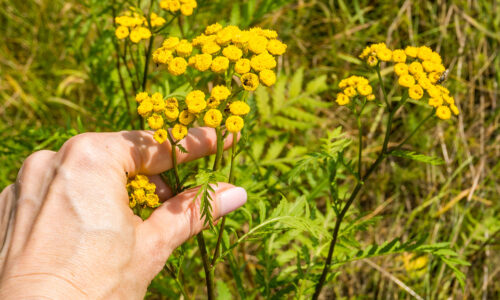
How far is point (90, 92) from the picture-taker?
5.26m

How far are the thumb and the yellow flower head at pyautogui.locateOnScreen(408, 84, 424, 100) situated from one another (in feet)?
3.37

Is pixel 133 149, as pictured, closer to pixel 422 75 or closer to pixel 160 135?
pixel 160 135

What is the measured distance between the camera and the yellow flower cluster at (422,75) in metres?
2.04

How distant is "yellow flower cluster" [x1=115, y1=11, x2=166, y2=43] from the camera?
8.91ft

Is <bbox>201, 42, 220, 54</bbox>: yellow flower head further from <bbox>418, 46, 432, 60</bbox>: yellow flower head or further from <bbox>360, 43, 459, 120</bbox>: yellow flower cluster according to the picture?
<bbox>418, 46, 432, 60</bbox>: yellow flower head

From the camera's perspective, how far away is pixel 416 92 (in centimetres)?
204

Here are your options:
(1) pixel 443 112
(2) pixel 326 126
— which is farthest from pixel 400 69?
(2) pixel 326 126

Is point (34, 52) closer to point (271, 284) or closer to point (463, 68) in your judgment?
point (271, 284)

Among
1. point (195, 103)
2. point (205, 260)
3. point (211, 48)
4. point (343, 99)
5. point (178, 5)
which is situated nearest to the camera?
point (195, 103)

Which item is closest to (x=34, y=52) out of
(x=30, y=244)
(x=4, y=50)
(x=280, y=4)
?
(x=4, y=50)

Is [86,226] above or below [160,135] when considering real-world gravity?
below

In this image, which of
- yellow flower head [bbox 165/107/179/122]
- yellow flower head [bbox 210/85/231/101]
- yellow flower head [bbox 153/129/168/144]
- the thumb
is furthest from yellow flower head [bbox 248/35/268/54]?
the thumb

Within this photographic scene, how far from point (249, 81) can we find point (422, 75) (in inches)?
37.4

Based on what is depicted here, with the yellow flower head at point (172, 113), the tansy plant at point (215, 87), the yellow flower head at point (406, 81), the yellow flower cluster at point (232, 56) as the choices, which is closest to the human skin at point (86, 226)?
the tansy plant at point (215, 87)
